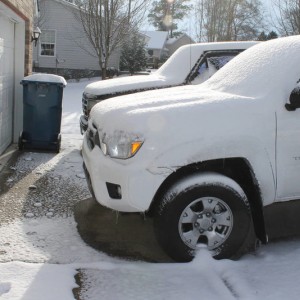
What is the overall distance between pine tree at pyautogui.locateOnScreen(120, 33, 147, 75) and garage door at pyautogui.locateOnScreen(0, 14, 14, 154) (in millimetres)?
24833

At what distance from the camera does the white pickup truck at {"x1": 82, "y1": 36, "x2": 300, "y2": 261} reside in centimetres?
361

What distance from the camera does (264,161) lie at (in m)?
3.82

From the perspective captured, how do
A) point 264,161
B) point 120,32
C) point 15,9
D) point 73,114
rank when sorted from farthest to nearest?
1. point 120,32
2. point 73,114
3. point 15,9
4. point 264,161

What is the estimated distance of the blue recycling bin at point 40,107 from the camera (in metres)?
7.91

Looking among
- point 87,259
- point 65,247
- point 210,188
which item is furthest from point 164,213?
point 65,247

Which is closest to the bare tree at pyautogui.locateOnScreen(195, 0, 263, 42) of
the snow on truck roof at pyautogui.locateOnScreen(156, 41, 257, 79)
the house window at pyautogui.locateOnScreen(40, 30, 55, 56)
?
the house window at pyautogui.locateOnScreen(40, 30, 55, 56)

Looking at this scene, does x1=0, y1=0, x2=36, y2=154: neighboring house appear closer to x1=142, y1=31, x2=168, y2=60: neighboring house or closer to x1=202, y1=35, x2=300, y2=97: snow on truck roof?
x1=202, y1=35, x2=300, y2=97: snow on truck roof

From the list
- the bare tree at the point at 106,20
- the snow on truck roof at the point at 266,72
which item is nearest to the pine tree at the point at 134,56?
the bare tree at the point at 106,20

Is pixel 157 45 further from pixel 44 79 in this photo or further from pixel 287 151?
pixel 287 151

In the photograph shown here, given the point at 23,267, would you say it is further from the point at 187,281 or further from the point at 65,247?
the point at 187,281

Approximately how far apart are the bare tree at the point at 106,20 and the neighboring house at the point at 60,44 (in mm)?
8746

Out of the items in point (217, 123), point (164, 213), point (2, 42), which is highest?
point (2, 42)

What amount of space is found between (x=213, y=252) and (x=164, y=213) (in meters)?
0.58

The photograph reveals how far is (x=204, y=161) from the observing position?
3725mm
